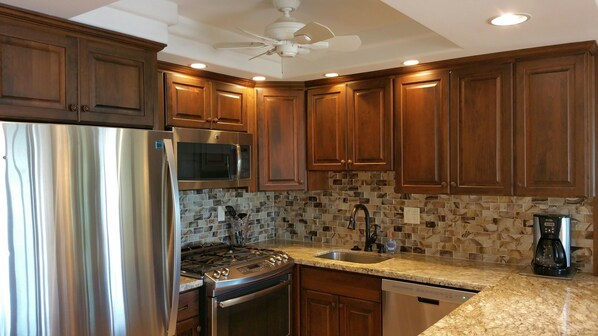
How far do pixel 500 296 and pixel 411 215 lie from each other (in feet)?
4.18

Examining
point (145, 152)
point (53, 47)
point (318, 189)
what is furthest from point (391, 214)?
point (53, 47)

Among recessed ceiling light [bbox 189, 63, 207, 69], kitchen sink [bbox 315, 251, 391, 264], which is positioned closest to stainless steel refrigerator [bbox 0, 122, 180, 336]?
recessed ceiling light [bbox 189, 63, 207, 69]

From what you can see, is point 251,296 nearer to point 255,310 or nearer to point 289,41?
point 255,310

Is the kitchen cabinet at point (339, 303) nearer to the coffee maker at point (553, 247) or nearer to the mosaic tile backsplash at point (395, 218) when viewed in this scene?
the mosaic tile backsplash at point (395, 218)

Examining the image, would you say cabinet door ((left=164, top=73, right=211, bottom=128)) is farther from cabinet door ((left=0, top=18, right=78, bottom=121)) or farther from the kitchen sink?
the kitchen sink

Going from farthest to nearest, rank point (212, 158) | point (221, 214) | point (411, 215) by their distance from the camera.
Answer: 1. point (221, 214)
2. point (411, 215)
3. point (212, 158)

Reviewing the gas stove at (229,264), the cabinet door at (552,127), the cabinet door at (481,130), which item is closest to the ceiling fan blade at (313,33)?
the cabinet door at (481,130)

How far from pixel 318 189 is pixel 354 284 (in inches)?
39.9

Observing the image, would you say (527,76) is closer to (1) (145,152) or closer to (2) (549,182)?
(2) (549,182)

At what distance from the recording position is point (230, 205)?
12.6 ft

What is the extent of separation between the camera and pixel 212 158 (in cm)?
324

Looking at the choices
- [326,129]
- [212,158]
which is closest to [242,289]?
[212,158]

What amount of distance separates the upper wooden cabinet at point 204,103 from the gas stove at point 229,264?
90 cm

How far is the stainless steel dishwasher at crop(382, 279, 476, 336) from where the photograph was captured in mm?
2695
